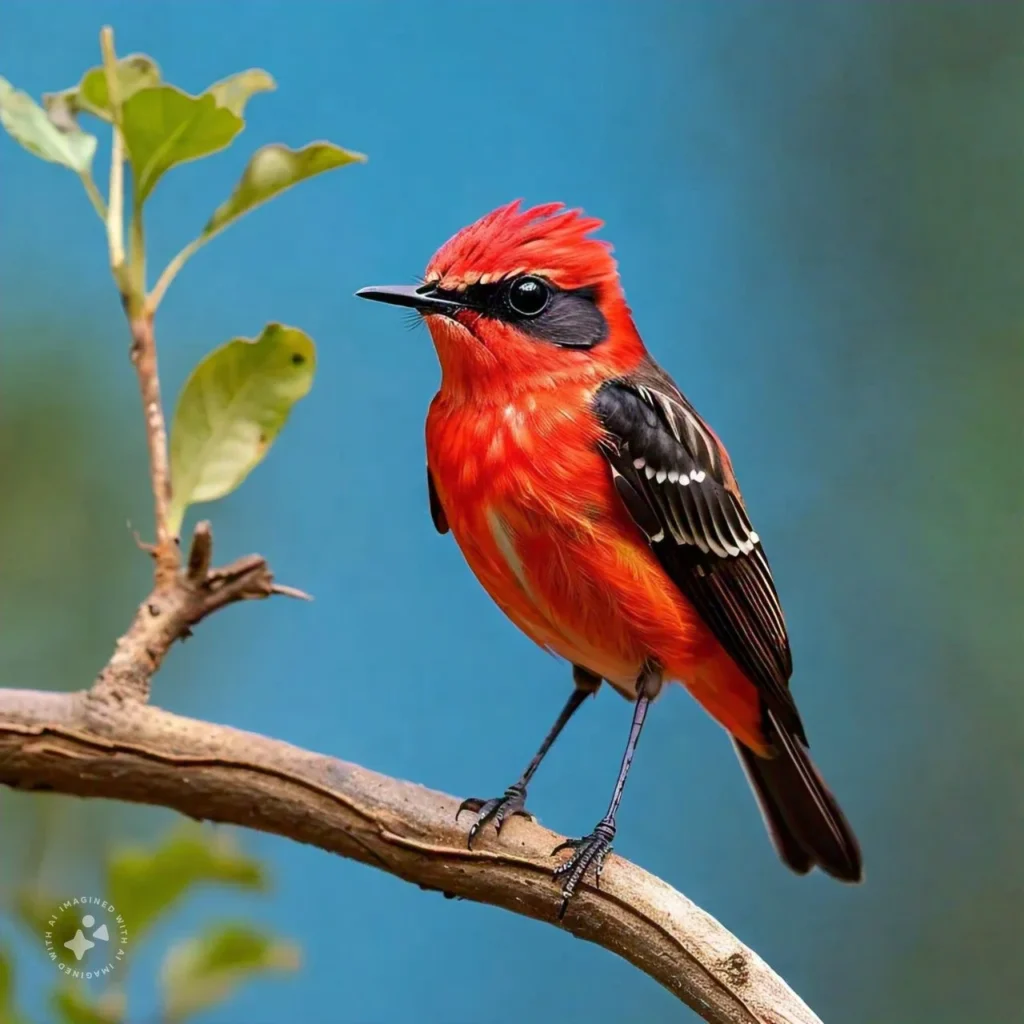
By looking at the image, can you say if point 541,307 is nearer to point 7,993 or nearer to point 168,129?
point 168,129

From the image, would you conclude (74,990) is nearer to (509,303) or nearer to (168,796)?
(168,796)

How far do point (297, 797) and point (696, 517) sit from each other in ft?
2.63

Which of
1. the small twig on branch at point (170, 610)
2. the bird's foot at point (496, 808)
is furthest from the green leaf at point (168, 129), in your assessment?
the bird's foot at point (496, 808)

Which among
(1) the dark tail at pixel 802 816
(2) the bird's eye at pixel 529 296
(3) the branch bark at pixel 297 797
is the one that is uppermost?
(2) the bird's eye at pixel 529 296

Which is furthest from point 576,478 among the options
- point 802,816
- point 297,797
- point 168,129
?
point 802,816

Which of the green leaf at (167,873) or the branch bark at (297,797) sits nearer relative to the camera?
the green leaf at (167,873)

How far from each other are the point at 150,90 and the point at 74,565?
1.50 meters

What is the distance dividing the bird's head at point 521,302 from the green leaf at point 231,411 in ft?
0.72

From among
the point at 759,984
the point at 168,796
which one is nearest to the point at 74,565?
the point at 168,796

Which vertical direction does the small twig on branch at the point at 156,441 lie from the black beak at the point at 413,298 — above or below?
below

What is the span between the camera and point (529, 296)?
81.6 inches

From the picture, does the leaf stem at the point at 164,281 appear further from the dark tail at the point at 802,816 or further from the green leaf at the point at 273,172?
the dark tail at the point at 802,816

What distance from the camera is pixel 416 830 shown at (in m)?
2.00

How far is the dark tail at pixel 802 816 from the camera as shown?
2.51 metres
